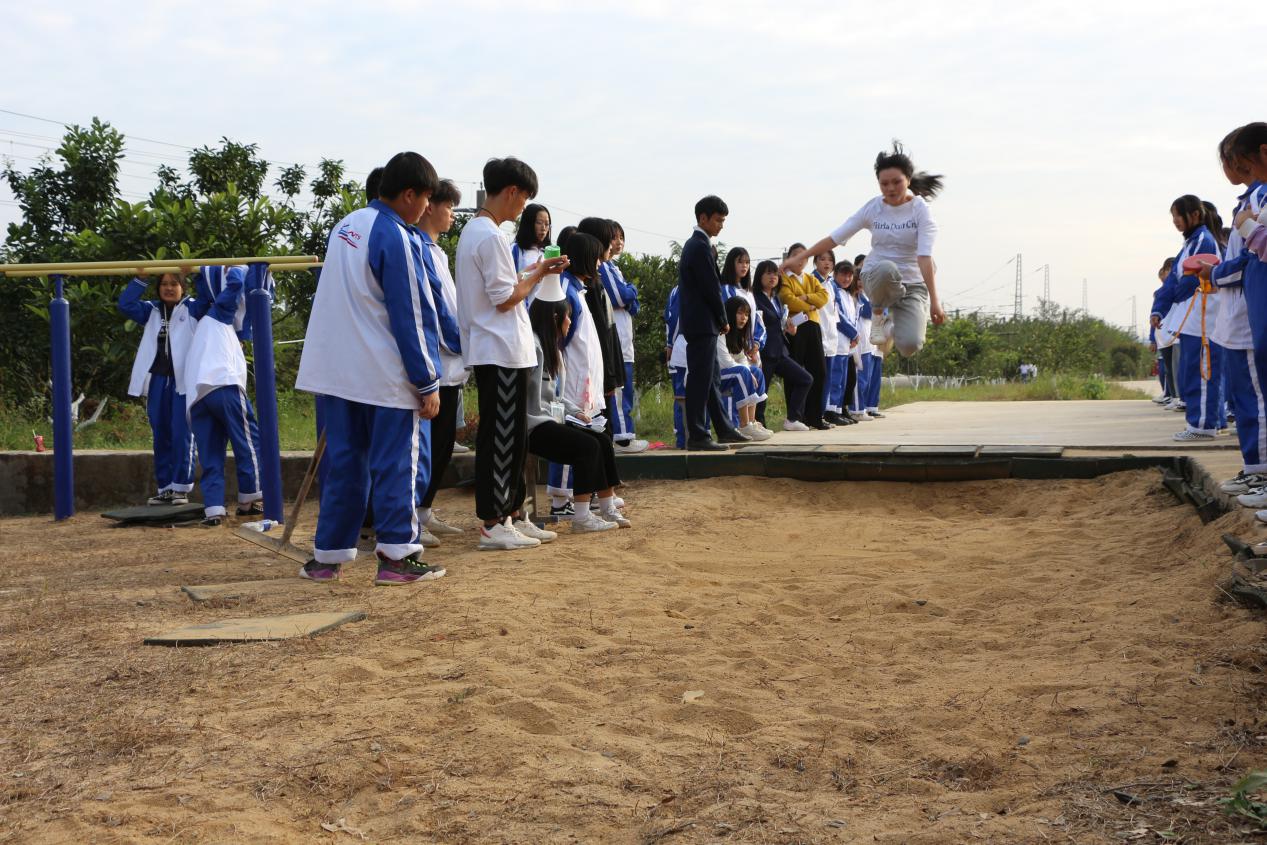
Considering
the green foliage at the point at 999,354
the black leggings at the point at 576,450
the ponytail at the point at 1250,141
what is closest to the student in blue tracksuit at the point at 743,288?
the black leggings at the point at 576,450

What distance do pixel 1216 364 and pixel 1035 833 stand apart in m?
8.09

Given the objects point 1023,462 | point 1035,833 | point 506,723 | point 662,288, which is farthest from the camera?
point 662,288

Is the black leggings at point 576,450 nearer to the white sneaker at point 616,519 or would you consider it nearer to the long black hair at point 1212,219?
the white sneaker at point 616,519

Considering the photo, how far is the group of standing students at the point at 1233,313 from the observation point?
558cm

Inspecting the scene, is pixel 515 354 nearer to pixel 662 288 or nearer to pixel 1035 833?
pixel 1035 833

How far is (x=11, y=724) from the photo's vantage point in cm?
332

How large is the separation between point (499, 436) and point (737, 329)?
15.0 feet

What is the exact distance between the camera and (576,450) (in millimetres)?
6602

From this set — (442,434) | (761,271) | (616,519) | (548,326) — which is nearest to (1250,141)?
(548,326)

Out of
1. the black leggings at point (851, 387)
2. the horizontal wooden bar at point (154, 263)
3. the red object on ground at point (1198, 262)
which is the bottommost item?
the black leggings at point (851, 387)

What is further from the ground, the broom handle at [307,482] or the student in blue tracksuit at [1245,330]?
the student in blue tracksuit at [1245,330]

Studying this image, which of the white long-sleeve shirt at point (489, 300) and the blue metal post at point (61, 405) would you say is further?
the blue metal post at point (61, 405)

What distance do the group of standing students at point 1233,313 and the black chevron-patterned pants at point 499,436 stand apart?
3399 mm

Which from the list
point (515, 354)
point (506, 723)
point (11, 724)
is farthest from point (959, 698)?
point (515, 354)
